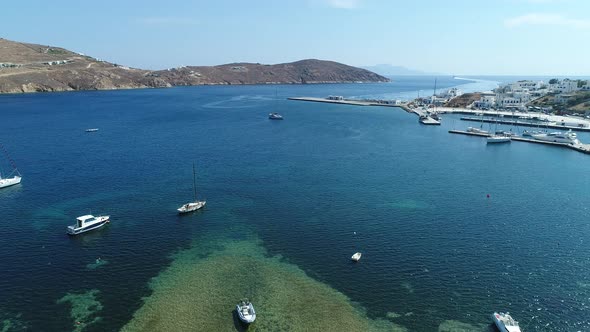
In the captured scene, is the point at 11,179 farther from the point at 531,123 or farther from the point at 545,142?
the point at 531,123

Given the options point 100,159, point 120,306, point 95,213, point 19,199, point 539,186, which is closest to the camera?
point 120,306

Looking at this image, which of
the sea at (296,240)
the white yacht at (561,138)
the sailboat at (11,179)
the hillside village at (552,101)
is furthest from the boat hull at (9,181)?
the hillside village at (552,101)

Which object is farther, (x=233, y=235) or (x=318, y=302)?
(x=233, y=235)

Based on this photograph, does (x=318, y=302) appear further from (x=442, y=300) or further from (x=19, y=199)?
(x=19, y=199)

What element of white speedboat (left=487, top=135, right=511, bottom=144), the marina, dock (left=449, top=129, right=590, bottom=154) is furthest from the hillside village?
white speedboat (left=487, top=135, right=511, bottom=144)

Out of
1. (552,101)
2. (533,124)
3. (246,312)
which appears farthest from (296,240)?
Answer: (552,101)

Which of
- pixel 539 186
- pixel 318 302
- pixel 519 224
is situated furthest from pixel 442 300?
pixel 539 186
